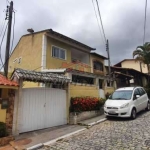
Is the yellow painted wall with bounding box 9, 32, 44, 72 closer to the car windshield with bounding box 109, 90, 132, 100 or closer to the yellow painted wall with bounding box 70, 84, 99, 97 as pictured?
the yellow painted wall with bounding box 70, 84, 99, 97

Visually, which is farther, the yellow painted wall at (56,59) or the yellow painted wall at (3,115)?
the yellow painted wall at (56,59)

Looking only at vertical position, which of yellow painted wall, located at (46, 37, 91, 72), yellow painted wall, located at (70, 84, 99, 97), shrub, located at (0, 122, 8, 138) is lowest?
shrub, located at (0, 122, 8, 138)

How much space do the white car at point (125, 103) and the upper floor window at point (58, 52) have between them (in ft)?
27.6

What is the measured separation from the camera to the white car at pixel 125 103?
35.1ft

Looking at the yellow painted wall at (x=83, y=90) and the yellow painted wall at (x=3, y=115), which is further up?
the yellow painted wall at (x=83, y=90)

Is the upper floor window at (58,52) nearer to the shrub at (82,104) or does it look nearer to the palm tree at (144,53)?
the shrub at (82,104)

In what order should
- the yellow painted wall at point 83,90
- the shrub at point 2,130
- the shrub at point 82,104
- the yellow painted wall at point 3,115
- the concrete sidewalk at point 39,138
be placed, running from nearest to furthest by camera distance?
the concrete sidewalk at point 39,138
the shrub at point 2,130
the yellow painted wall at point 3,115
the shrub at point 82,104
the yellow painted wall at point 83,90

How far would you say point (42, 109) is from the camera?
941 cm

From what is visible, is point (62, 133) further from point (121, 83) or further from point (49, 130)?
point (121, 83)

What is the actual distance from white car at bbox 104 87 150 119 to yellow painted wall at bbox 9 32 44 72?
8374 mm

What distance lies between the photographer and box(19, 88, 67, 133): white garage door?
8.62 metres

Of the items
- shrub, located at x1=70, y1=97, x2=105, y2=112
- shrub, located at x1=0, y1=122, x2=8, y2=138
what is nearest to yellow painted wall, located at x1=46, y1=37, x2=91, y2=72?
shrub, located at x1=70, y1=97, x2=105, y2=112

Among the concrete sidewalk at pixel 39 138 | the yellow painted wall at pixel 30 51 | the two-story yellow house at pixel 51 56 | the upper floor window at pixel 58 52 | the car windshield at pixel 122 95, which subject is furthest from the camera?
the upper floor window at pixel 58 52

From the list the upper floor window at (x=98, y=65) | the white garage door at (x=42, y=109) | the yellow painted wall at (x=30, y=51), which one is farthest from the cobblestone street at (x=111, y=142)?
the upper floor window at (x=98, y=65)
